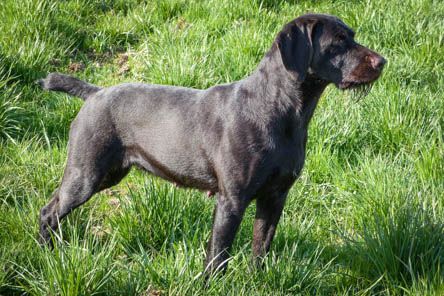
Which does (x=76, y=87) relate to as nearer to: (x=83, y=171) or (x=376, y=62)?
(x=83, y=171)

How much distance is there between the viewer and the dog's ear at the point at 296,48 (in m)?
3.63

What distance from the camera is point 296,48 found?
3.66 metres

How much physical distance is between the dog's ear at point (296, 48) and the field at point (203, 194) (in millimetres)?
1032

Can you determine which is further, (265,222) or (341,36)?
(265,222)

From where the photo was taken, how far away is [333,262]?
4117mm

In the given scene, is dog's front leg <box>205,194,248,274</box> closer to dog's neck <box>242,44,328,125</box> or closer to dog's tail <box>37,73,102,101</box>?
dog's neck <box>242,44,328,125</box>

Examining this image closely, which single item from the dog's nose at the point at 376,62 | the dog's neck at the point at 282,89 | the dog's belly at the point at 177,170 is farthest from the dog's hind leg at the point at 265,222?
the dog's nose at the point at 376,62

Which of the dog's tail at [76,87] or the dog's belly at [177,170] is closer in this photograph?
the dog's belly at [177,170]

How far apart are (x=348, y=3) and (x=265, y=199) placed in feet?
14.2

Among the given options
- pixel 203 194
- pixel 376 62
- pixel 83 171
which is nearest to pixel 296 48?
pixel 376 62

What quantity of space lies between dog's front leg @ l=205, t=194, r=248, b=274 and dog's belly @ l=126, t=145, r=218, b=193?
0.24m

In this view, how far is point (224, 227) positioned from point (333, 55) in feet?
3.86

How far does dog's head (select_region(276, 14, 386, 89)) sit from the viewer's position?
3.73 m

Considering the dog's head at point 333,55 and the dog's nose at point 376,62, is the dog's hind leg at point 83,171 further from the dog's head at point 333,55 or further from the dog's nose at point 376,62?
the dog's nose at point 376,62
